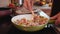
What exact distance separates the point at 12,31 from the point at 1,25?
0.09 m

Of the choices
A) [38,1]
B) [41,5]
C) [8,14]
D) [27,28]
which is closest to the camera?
[27,28]

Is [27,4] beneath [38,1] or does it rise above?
above

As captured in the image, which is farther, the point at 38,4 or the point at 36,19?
the point at 38,4

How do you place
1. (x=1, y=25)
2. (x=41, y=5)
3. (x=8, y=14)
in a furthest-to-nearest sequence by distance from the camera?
(x=41, y=5) < (x=8, y=14) < (x=1, y=25)

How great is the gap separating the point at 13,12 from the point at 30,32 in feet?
0.96

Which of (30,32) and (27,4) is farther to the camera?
(27,4)

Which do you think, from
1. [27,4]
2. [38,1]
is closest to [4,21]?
[27,4]

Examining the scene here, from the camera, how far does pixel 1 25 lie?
2.11ft

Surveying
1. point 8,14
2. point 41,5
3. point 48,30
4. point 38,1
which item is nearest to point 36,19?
point 48,30

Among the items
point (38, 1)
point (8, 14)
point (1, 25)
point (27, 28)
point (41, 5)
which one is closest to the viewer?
point (27, 28)

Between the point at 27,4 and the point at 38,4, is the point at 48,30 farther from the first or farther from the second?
the point at 38,4

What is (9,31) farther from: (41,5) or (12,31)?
(41,5)

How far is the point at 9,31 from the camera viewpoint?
0.58 meters

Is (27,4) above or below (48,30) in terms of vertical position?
above
